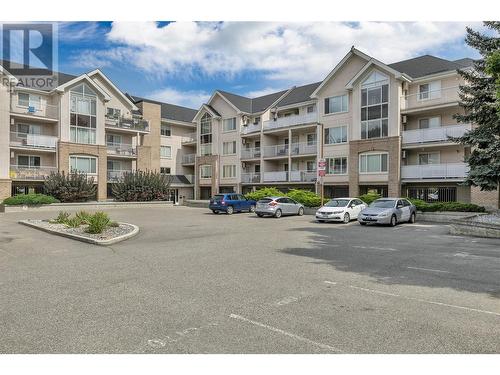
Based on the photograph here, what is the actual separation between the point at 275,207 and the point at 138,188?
17.7m

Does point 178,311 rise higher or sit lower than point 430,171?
lower

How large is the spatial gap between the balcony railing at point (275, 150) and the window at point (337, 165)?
5659 mm

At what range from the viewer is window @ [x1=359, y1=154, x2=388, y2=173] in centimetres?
3116

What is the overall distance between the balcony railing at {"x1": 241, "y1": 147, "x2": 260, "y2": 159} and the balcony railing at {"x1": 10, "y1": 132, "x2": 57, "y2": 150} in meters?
19.7

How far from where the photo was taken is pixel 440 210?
920 inches

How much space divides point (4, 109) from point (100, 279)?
3258 cm

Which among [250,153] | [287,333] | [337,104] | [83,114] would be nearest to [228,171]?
[250,153]

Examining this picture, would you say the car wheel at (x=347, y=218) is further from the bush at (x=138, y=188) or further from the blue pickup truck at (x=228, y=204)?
the bush at (x=138, y=188)

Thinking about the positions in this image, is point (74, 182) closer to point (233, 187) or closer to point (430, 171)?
point (233, 187)

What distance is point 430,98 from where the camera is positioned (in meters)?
29.7

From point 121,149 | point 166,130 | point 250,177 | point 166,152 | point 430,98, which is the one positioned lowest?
point 250,177

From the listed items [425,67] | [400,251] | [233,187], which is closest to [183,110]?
[233,187]

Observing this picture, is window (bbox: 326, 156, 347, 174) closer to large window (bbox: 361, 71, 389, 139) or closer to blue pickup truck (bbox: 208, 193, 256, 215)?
large window (bbox: 361, 71, 389, 139)

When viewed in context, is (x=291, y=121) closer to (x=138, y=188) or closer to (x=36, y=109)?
(x=138, y=188)
